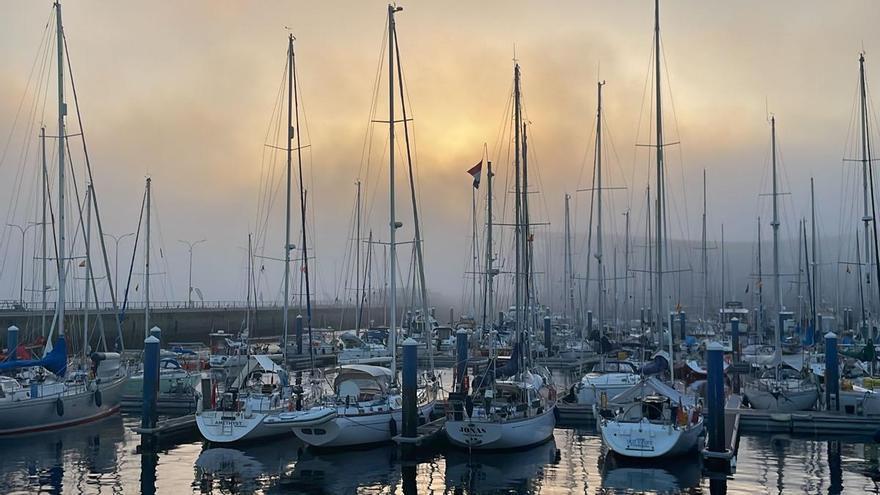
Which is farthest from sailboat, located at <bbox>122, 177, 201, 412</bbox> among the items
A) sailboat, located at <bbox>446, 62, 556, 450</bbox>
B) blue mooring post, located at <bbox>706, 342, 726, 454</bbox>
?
blue mooring post, located at <bbox>706, 342, 726, 454</bbox>

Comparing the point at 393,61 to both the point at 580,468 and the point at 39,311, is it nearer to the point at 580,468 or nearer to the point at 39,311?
the point at 580,468

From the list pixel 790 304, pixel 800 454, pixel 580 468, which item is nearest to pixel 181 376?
pixel 580 468

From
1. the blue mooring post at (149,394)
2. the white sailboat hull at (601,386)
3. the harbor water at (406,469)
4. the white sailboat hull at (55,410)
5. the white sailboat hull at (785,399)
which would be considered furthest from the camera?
the white sailboat hull at (601,386)

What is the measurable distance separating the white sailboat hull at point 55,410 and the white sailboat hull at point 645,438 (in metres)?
22.1

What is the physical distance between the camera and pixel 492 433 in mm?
29516

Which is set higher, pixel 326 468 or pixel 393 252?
pixel 393 252

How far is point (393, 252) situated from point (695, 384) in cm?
1814

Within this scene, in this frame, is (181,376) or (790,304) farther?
(790,304)

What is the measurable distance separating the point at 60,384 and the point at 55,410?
3.98ft

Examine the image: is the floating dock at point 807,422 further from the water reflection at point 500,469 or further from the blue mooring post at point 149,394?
the blue mooring post at point 149,394

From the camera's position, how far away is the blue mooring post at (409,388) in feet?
98.3

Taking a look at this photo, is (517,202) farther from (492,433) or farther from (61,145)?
(61,145)

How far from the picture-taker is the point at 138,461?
95.0 feet

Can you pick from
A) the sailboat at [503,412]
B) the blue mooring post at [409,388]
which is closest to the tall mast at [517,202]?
the sailboat at [503,412]
